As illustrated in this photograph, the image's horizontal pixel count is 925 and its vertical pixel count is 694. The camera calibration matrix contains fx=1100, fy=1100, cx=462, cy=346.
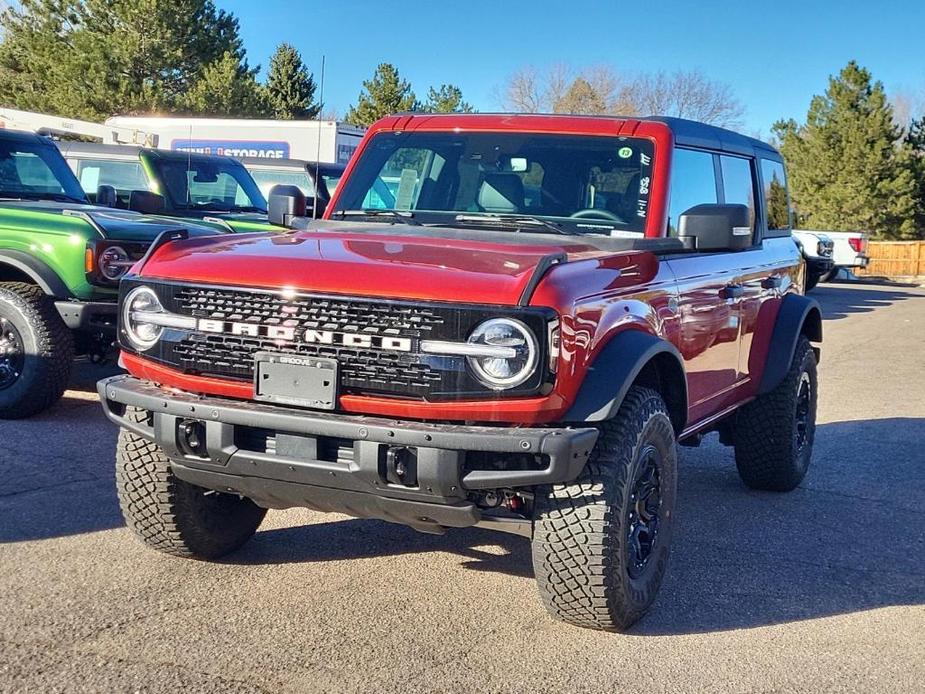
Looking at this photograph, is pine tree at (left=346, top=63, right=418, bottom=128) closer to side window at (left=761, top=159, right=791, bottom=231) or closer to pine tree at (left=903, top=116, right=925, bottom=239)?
pine tree at (left=903, top=116, right=925, bottom=239)

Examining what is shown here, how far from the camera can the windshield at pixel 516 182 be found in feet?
16.3

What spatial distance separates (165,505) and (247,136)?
1693 cm

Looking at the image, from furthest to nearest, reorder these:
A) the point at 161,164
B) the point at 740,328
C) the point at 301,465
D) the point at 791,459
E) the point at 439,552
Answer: the point at 161,164
the point at 791,459
the point at 740,328
the point at 439,552
the point at 301,465

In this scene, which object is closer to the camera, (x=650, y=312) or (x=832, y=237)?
(x=650, y=312)

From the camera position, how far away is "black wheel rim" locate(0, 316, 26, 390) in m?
7.10

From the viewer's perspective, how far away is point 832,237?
29.8 m

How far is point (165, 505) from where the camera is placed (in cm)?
435

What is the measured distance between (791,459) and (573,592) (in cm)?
282

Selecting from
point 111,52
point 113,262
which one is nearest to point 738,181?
point 113,262

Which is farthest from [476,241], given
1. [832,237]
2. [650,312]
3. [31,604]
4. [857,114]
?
[857,114]

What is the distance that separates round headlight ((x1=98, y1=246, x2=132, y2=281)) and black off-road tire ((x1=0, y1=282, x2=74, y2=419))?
0.40m

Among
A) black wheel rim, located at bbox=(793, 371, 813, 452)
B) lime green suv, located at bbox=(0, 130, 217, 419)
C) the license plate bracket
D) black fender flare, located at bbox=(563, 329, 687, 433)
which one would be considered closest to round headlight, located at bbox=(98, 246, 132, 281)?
lime green suv, located at bbox=(0, 130, 217, 419)

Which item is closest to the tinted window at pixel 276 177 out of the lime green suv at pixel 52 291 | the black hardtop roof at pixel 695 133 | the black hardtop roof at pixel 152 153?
the black hardtop roof at pixel 152 153

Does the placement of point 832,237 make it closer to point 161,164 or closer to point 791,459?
point 161,164
